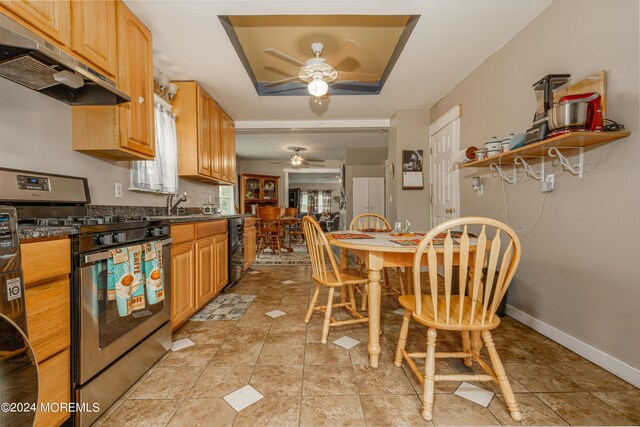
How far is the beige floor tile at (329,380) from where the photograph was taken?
1.44 m

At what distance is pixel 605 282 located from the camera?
1.67 metres

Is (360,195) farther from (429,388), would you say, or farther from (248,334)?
(429,388)

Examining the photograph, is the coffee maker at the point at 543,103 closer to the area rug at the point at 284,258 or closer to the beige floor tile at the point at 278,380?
the beige floor tile at the point at 278,380

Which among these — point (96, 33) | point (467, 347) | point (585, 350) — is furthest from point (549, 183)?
point (96, 33)

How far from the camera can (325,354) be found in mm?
1807

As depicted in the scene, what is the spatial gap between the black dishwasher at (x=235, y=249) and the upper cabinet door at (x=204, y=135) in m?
0.71

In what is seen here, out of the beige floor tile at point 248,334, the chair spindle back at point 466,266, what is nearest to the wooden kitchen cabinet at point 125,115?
the beige floor tile at point 248,334

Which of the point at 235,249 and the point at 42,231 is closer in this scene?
the point at 42,231

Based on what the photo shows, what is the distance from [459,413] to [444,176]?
297 cm

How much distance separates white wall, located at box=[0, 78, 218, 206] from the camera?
1504mm

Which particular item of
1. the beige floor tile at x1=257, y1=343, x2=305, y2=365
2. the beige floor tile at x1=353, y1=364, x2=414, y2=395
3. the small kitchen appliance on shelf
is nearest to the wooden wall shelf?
the small kitchen appliance on shelf

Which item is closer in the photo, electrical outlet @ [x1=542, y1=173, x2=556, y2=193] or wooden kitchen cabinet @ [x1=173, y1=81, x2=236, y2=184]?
electrical outlet @ [x1=542, y1=173, x2=556, y2=193]

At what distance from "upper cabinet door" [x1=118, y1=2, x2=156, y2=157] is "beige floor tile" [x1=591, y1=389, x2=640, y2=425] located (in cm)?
310

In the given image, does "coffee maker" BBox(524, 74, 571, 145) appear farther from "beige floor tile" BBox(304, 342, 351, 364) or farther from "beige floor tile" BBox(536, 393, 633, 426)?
"beige floor tile" BBox(304, 342, 351, 364)
